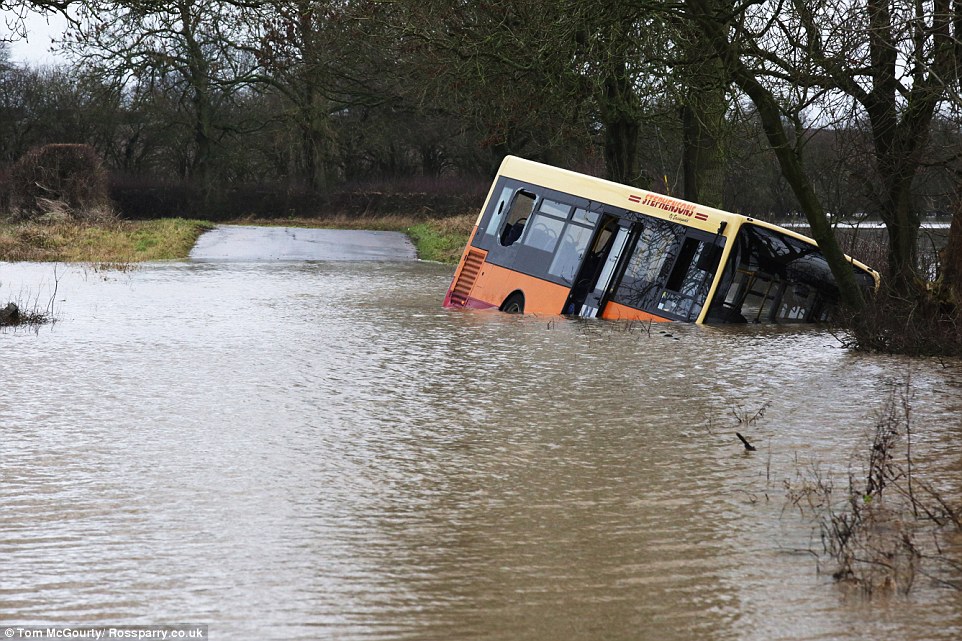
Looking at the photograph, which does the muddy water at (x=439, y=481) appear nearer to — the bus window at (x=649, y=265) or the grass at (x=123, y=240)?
the bus window at (x=649, y=265)

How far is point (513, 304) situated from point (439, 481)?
10796 millimetres

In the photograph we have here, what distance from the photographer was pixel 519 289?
18.2 meters

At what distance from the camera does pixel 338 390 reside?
1100 centimetres

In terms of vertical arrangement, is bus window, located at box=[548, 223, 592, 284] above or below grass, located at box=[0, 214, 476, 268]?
above

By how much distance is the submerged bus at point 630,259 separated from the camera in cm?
1716

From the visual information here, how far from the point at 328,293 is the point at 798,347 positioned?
9.27m

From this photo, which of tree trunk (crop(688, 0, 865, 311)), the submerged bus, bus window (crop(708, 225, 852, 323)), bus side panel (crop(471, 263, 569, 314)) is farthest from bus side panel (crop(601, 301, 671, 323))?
tree trunk (crop(688, 0, 865, 311))

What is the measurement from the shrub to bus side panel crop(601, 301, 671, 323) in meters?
23.5

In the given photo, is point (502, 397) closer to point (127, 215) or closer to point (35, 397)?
point (35, 397)

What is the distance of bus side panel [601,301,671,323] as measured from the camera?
17.5m

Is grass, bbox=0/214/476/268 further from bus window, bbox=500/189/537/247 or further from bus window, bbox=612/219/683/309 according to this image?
bus window, bbox=612/219/683/309

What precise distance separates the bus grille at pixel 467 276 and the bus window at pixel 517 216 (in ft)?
1.61

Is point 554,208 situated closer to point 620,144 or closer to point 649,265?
point 649,265

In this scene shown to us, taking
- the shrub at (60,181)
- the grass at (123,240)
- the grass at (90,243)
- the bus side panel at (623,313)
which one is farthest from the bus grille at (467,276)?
the shrub at (60,181)
